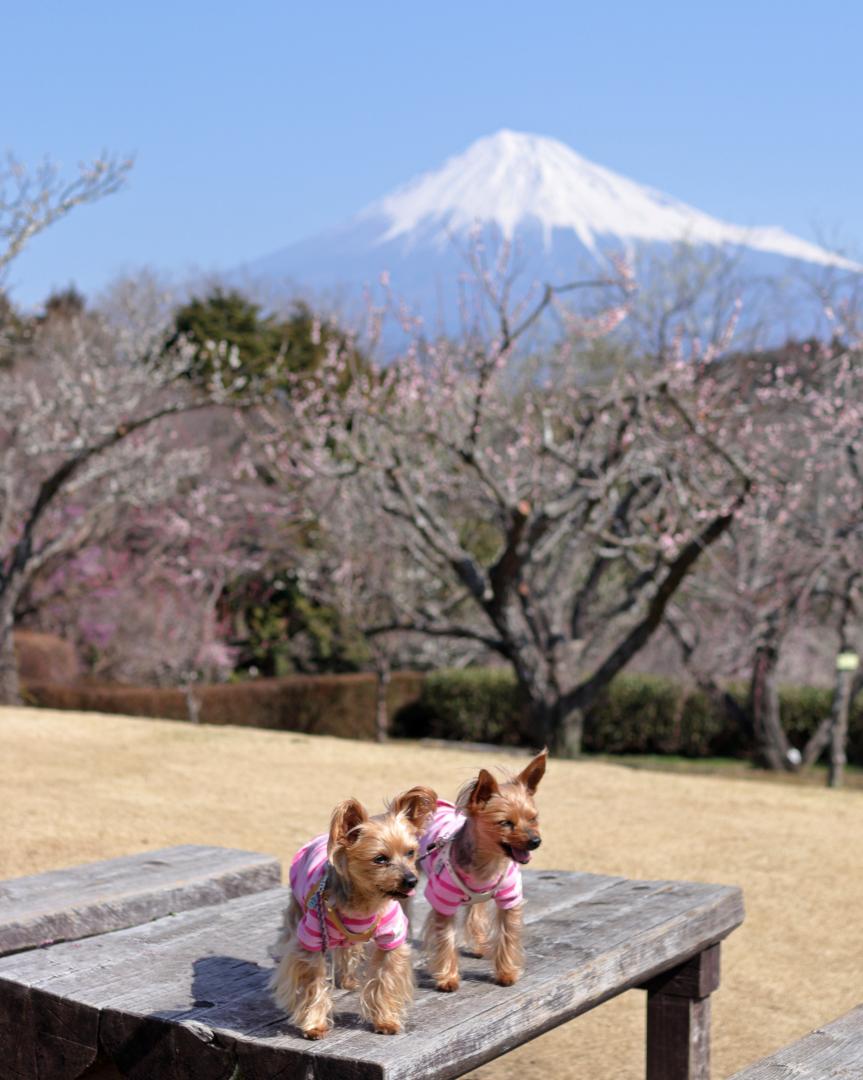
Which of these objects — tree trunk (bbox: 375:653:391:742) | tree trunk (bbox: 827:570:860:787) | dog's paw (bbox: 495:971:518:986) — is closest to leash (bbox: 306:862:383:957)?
dog's paw (bbox: 495:971:518:986)

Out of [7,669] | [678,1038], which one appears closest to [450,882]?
[678,1038]

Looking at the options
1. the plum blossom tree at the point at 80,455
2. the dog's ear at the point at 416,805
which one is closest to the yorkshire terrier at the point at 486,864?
the dog's ear at the point at 416,805

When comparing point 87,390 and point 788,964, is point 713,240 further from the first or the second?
point 788,964

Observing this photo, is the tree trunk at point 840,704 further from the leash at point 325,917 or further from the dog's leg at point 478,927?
the leash at point 325,917

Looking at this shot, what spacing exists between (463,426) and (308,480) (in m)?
3.16

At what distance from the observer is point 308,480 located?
59.1ft

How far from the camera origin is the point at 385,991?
7.65 feet

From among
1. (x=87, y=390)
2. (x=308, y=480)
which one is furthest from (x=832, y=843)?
(x=87, y=390)

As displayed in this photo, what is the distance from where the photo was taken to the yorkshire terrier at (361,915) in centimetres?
229

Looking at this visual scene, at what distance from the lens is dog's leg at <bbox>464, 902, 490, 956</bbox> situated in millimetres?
2797

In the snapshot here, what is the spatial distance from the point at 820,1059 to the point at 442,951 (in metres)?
0.78

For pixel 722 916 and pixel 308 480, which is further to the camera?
pixel 308 480

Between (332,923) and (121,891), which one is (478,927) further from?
(121,891)

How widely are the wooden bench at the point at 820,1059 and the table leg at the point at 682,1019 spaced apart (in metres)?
0.78
